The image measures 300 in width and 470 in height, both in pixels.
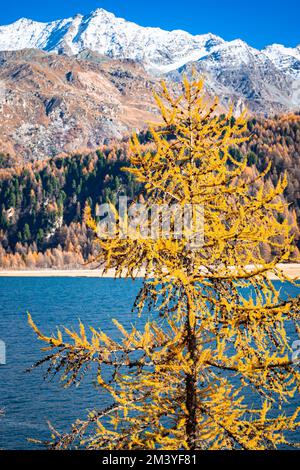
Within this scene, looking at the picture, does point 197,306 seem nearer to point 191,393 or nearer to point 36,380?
point 191,393

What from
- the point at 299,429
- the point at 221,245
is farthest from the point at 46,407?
the point at 221,245

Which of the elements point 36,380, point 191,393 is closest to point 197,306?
point 191,393

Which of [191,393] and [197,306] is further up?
[197,306]

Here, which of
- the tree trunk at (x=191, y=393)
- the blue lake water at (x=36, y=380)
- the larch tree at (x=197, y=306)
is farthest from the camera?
the blue lake water at (x=36, y=380)

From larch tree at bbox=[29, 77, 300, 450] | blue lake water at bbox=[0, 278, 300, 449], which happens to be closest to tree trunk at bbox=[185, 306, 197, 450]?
larch tree at bbox=[29, 77, 300, 450]

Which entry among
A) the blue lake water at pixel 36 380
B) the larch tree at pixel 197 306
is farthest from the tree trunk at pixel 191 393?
the blue lake water at pixel 36 380

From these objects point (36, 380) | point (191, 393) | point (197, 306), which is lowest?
point (36, 380)

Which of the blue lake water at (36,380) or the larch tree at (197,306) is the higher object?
the larch tree at (197,306)

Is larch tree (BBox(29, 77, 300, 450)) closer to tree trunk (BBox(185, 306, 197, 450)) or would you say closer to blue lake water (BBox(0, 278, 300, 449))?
tree trunk (BBox(185, 306, 197, 450))

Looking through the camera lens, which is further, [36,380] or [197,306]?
[36,380]

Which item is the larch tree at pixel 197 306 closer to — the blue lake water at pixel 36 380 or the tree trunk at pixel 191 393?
the tree trunk at pixel 191 393

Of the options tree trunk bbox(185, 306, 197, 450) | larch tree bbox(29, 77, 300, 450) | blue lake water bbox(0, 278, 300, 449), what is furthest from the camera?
blue lake water bbox(0, 278, 300, 449)

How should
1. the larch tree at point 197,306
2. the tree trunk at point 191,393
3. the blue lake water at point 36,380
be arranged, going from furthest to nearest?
1. the blue lake water at point 36,380
2. the tree trunk at point 191,393
3. the larch tree at point 197,306
